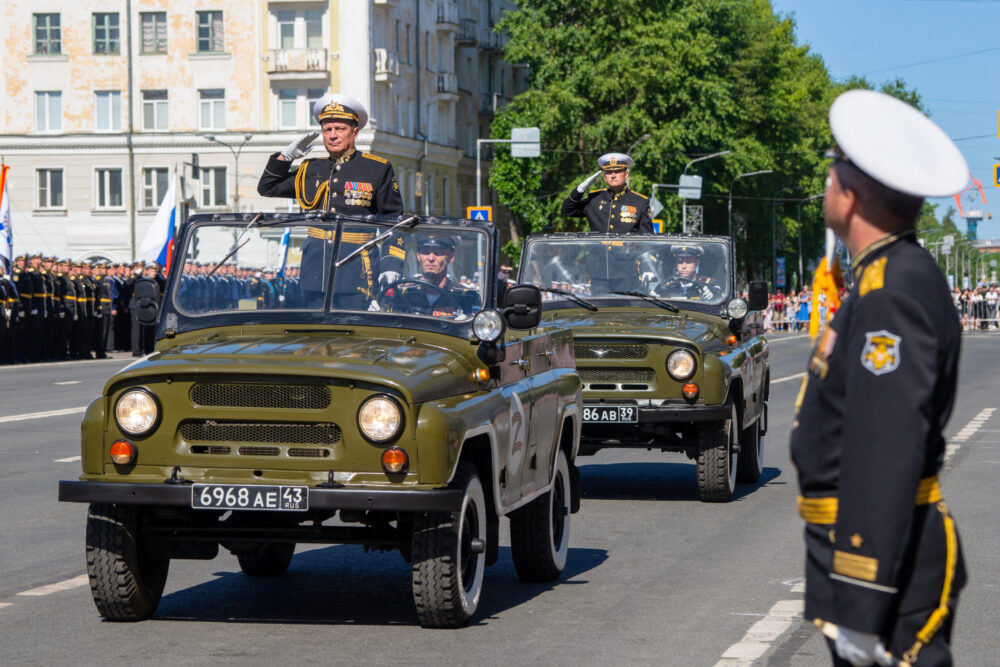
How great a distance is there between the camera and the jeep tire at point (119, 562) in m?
7.55

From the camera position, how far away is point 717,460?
42.1 feet

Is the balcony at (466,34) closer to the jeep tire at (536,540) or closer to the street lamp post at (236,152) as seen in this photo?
the street lamp post at (236,152)

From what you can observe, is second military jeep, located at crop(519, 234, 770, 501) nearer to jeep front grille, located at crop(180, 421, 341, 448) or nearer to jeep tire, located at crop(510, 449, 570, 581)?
jeep tire, located at crop(510, 449, 570, 581)

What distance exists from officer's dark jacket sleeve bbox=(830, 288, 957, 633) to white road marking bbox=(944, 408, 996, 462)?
13164mm

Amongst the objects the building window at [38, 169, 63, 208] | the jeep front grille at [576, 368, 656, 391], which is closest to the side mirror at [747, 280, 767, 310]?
the jeep front grille at [576, 368, 656, 391]

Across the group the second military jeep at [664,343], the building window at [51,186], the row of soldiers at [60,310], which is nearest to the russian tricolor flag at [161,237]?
the row of soldiers at [60,310]

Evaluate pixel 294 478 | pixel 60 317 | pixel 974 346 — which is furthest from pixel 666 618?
pixel 974 346

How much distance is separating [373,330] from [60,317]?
102 ft

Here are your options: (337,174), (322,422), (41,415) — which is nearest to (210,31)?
(41,415)

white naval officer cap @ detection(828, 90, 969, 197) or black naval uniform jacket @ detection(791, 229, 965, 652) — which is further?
white naval officer cap @ detection(828, 90, 969, 197)

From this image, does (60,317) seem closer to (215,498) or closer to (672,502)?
(672,502)

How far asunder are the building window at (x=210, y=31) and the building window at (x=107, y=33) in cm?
343

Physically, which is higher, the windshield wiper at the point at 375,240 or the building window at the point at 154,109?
the building window at the point at 154,109

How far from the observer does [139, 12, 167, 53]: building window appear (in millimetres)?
73812
